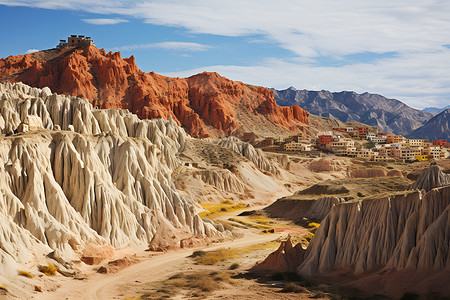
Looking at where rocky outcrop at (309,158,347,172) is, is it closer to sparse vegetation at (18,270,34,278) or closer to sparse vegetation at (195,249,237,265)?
sparse vegetation at (195,249,237,265)

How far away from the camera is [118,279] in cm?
3788

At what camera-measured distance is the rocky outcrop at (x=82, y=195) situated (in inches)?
1535

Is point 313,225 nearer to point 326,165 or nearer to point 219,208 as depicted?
A: point 219,208

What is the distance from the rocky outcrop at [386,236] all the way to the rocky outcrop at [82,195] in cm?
1506

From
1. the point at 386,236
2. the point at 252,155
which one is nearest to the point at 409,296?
the point at 386,236

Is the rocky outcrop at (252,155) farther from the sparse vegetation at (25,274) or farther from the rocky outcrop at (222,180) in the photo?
the sparse vegetation at (25,274)

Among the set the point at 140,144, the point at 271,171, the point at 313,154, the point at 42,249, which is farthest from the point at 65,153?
the point at 313,154

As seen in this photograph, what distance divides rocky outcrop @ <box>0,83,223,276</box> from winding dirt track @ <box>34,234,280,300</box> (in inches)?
112

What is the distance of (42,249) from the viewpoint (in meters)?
37.5

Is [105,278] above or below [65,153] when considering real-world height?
below

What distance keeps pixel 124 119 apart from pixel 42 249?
5249 centimetres

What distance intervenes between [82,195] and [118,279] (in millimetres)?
9319

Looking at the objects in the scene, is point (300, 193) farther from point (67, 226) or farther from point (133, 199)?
point (67, 226)

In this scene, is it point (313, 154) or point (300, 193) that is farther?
point (313, 154)
